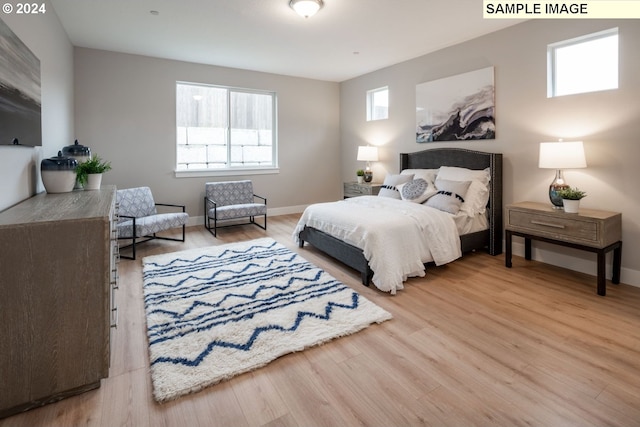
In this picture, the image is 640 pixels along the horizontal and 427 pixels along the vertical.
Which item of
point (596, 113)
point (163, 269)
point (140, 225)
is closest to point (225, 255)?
point (163, 269)

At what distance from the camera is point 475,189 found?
394 centimetres

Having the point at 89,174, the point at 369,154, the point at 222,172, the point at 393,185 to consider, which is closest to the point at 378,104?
the point at 369,154

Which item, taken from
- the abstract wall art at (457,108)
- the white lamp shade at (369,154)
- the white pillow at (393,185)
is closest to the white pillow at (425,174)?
the white pillow at (393,185)

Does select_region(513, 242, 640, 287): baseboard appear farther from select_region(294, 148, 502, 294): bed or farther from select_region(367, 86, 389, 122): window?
select_region(367, 86, 389, 122): window

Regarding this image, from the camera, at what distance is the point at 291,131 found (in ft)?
21.3

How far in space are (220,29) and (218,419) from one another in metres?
4.05

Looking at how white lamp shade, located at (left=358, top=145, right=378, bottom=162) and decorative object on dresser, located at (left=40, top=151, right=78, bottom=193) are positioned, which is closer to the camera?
decorative object on dresser, located at (left=40, top=151, right=78, bottom=193)

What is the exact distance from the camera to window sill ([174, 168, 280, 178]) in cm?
554

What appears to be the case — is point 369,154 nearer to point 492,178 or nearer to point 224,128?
point 492,178

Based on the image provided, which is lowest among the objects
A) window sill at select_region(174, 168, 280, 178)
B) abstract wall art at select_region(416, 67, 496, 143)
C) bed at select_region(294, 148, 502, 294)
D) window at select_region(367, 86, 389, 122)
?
bed at select_region(294, 148, 502, 294)

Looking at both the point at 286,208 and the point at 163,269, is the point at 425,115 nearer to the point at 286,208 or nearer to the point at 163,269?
the point at 286,208

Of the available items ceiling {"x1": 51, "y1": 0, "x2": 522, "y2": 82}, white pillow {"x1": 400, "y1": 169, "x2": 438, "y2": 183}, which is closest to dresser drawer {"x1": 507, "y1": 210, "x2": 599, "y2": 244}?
white pillow {"x1": 400, "y1": 169, "x2": 438, "y2": 183}

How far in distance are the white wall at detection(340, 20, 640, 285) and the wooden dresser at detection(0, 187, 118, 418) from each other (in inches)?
162

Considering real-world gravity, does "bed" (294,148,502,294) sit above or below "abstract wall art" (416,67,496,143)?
below
